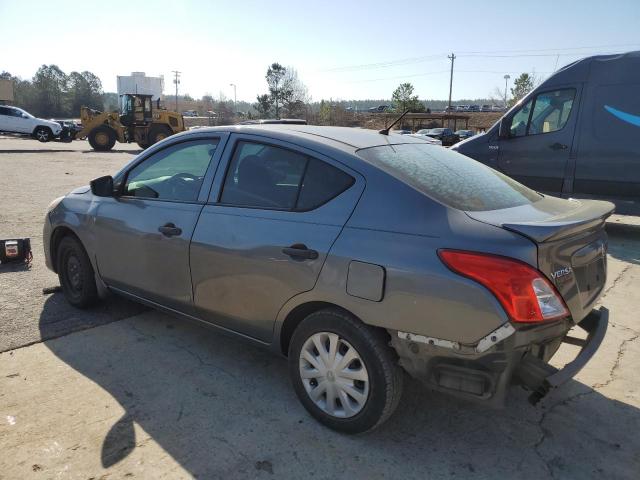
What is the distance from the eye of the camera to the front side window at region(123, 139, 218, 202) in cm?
338

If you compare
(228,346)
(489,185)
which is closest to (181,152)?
(228,346)

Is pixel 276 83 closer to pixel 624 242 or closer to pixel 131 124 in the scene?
pixel 131 124

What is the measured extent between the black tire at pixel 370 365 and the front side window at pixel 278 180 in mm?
630

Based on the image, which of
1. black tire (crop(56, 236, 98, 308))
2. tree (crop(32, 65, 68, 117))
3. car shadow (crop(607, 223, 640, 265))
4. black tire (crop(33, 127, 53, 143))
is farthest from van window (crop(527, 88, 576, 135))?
tree (crop(32, 65, 68, 117))

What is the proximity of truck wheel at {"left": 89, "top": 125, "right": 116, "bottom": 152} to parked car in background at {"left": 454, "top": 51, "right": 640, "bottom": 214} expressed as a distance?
863 inches

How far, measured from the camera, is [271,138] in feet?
10.1

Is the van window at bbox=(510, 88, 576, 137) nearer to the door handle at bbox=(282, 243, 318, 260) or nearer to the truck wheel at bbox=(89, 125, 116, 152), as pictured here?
the door handle at bbox=(282, 243, 318, 260)

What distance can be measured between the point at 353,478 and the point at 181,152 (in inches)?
95.8

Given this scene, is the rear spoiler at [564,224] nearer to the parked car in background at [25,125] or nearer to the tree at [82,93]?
the parked car in background at [25,125]

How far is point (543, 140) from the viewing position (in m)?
8.22

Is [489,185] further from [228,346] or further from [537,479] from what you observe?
[228,346]

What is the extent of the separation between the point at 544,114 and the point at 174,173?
265 inches

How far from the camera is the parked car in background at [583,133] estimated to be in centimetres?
751

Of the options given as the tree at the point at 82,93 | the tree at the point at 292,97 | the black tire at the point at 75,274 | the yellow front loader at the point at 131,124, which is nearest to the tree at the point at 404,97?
the tree at the point at 292,97
